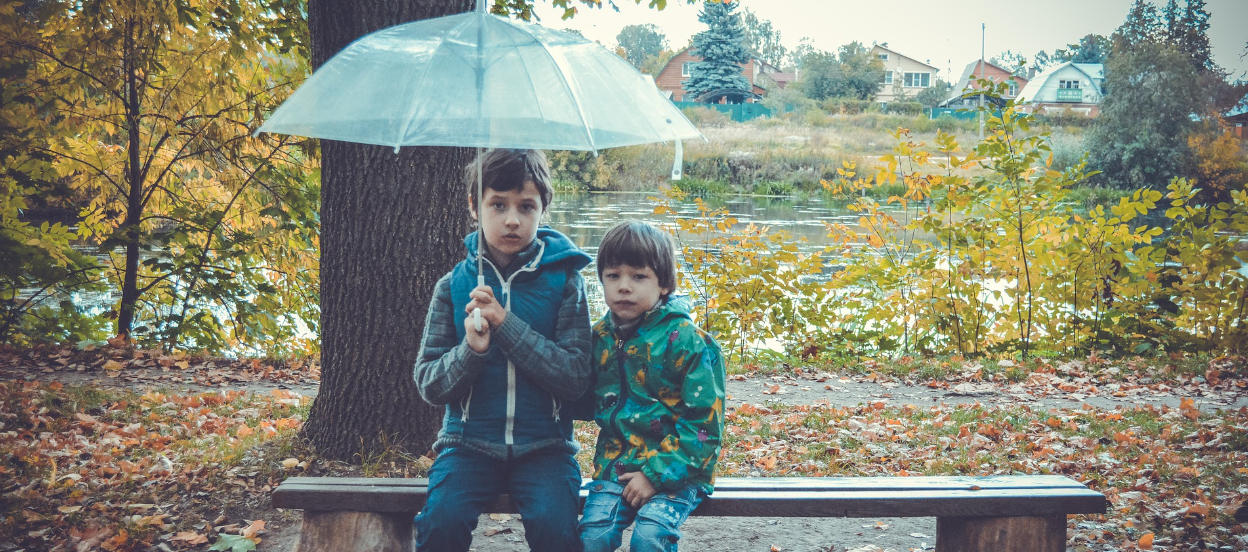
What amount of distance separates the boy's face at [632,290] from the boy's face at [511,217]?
0.26m

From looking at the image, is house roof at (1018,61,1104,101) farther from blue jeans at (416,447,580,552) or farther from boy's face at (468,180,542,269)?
blue jeans at (416,447,580,552)

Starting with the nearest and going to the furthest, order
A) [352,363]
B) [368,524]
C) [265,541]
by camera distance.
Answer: [368,524]
[265,541]
[352,363]

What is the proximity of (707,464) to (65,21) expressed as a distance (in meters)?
6.52

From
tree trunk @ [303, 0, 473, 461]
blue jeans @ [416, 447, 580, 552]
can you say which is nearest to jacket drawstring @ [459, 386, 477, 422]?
blue jeans @ [416, 447, 580, 552]

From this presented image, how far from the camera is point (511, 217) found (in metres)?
2.39

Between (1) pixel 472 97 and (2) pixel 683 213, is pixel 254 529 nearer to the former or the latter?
(1) pixel 472 97

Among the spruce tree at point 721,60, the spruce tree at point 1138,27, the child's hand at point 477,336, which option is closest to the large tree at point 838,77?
the spruce tree at point 721,60

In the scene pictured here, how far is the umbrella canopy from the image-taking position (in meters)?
2.13

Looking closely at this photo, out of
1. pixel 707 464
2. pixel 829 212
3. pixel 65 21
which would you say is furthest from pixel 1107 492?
pixel 829 212

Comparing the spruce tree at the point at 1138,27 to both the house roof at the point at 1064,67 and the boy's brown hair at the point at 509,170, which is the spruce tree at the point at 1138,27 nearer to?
the house roof at the point at 1064,67

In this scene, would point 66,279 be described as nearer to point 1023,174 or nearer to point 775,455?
point 775,455

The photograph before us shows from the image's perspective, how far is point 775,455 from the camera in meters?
4.41

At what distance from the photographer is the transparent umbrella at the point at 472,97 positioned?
6.99 feet

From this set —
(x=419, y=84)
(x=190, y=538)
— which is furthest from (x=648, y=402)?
(x=190, y=538)
